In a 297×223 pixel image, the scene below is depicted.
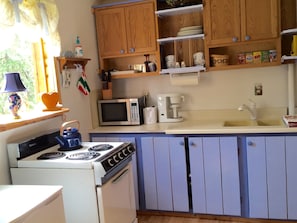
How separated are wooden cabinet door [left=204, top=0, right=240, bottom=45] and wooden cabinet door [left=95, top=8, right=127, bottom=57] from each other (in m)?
0.89

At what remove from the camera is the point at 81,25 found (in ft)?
10.6

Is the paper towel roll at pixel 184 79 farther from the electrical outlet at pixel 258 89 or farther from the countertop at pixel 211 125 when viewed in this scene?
the electrical outlet at pixel 258 89

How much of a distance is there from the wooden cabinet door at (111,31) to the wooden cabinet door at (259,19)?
1.24 metres

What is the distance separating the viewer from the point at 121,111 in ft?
11.2

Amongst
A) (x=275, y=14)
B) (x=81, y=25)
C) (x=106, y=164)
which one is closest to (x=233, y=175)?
(x=106, y=164)

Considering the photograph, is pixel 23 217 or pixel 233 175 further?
pixel 233 175

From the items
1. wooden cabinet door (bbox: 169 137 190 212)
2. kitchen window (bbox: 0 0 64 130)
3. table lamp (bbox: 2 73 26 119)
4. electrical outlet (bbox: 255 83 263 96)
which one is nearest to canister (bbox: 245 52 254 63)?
electrical outlet (bbox: 255 83 263 96)

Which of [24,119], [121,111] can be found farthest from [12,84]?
[121,111]

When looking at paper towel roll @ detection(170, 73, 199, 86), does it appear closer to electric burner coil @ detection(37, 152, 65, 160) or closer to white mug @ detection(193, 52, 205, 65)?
white mug @ detection(193, 52, 205, 65)

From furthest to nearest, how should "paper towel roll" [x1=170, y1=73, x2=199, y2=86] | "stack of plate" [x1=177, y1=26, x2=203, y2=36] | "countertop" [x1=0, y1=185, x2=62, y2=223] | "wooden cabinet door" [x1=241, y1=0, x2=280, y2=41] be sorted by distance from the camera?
"paper towel roll" [x1=170, y1=73, x2=199, y2=86], "stack of plate" [x1=177, y1=26, x2=203, y2=36], "wooden cabinet door" [x1=241, y1=0, x2=280, y2=41], "countertop" [x1=0, y1=185, x2=62, y2=223]

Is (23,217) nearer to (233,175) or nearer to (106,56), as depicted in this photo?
(233,175)

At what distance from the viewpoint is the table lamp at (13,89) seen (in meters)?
2.11

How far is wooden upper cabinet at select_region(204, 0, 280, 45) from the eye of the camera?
2.92 meters

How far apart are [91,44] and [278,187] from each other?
2.34 m
